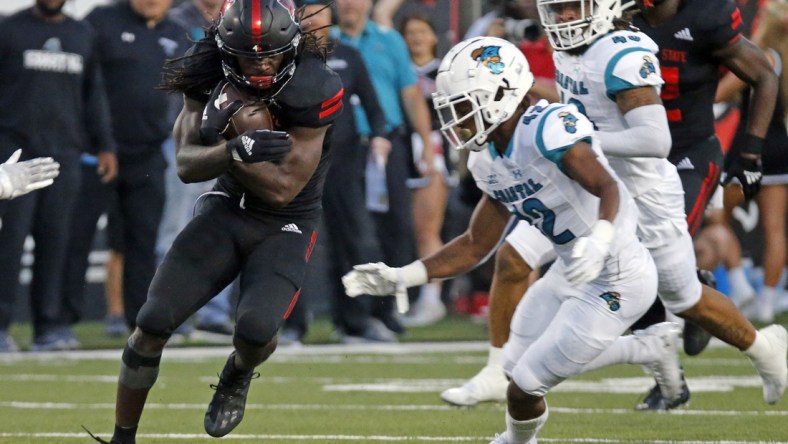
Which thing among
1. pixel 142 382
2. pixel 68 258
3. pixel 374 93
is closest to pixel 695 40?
pixel 142 382

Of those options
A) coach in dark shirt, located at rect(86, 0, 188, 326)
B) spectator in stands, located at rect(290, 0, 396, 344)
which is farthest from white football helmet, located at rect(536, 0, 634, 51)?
coach in dark shirt, located at rect(86, 0, 188, 326)

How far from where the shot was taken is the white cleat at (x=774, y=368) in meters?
6.09

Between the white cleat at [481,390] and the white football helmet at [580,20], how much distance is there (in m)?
1.45

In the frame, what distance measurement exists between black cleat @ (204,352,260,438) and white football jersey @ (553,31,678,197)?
1.81 metres

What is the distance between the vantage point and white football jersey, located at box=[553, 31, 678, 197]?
5.91 metres

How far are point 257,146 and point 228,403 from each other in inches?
41.0

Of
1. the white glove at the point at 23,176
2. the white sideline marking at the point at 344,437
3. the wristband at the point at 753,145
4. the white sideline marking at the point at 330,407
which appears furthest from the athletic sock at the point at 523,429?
the wristband at the point at 753,145

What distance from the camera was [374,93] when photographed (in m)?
10.1

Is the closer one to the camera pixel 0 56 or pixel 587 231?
pixel 587 231

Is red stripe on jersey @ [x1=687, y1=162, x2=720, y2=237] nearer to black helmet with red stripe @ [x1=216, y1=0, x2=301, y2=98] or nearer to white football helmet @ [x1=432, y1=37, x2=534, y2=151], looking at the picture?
white football helmet @ [x1=432, y1=37, x2=534, y2=151]

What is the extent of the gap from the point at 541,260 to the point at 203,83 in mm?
1819

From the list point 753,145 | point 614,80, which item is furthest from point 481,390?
point 753,145

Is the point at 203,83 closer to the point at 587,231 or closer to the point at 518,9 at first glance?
the point at 587,231

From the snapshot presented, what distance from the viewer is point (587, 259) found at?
4.64 meters
